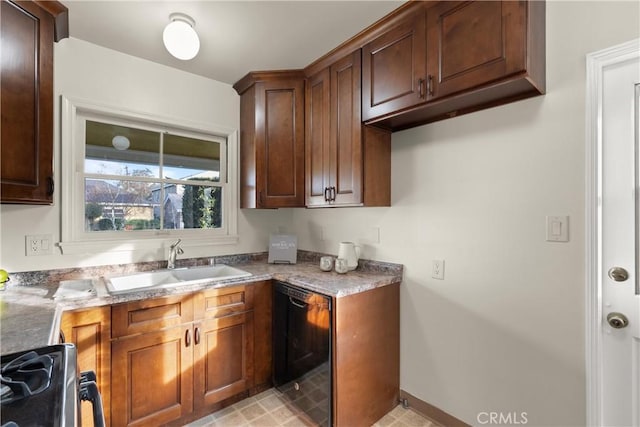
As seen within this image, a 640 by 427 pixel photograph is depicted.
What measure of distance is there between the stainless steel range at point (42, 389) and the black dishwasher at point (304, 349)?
1.12 meters

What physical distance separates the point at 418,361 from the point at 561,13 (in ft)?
6.67

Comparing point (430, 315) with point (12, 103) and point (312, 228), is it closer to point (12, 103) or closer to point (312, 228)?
point (312, 228)

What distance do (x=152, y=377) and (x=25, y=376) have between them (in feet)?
3.67

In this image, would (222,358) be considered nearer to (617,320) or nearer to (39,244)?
(39,244)

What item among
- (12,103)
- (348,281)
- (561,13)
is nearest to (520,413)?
(348,281)

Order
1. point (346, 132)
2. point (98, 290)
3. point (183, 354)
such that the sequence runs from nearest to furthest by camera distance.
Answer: point (98, 290)
point (183, 354)
point (346, 132)

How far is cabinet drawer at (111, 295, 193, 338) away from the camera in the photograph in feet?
5.29

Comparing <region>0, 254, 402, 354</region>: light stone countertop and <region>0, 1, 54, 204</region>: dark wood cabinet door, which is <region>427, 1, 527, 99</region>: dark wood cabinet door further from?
<region>0, 1, 54, 204</region>: dark wood cabinet door

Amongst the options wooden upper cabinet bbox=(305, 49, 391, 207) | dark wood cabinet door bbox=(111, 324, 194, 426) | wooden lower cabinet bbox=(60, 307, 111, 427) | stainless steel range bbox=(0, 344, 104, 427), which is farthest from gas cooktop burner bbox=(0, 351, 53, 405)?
wooden upper cabinet bbox=(305, 49, 391, 207)

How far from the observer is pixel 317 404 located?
1.82 meters

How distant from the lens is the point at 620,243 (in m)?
1.30

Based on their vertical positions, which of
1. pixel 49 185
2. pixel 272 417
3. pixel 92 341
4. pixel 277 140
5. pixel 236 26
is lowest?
pixel 272 417

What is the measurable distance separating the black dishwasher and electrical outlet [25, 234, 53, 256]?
4.65 feet

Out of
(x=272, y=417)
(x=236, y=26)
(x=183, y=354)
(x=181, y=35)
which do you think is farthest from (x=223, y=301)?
(x=236, y=26)
